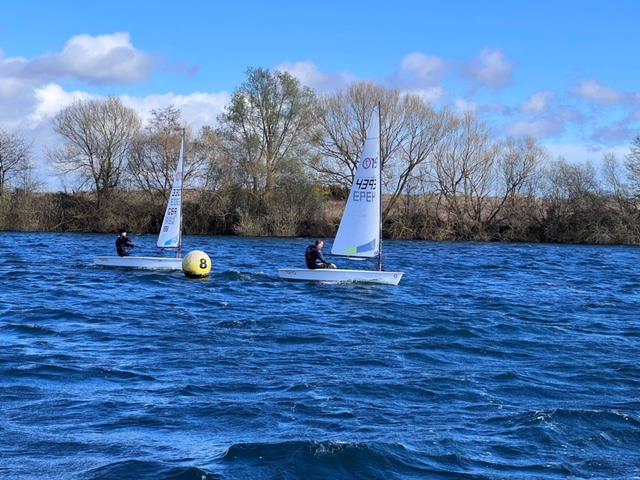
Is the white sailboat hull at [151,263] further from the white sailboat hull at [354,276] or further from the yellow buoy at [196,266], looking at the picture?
the white sailboat hull at [354,276]

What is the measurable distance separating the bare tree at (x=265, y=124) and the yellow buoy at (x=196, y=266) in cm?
3533

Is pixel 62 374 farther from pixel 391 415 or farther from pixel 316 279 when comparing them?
pixel 316 279

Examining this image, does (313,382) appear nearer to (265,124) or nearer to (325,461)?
(325,461)

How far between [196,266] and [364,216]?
20.6ft

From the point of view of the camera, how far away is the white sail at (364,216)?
93.2 ft

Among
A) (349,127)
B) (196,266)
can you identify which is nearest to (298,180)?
(349,127)

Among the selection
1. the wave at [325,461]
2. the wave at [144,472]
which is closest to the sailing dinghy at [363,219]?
the wave at [325,461]

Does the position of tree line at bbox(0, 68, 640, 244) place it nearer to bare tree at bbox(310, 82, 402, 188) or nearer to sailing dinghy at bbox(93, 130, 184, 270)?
bare tree at bbox(310, 82, 402, 188)

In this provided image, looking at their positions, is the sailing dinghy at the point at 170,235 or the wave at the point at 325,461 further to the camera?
the sailing dinghy at the point at 170,235

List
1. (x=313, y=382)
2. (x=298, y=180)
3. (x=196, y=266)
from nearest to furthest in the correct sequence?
(x=313, y=382), (x=196, y=266), (x=298, y=180)

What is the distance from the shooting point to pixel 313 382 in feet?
45.8

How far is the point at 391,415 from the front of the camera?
1205cm

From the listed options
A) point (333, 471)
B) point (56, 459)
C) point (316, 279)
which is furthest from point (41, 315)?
point (333, 471)

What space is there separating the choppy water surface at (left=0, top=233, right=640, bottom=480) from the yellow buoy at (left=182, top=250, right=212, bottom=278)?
45.3 inches
